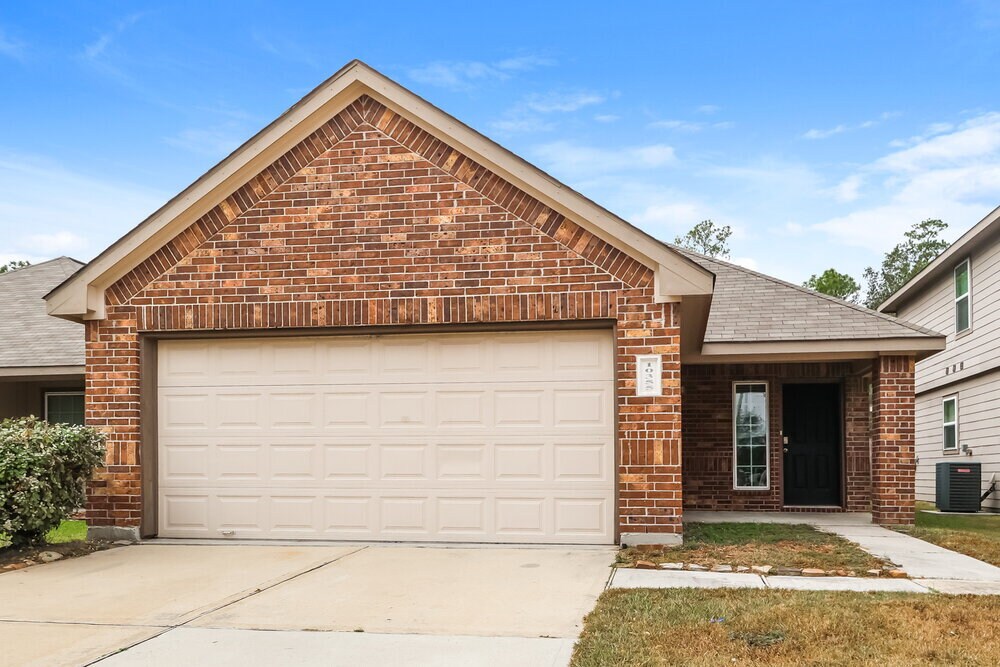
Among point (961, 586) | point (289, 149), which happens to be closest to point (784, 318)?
point (961, 586)

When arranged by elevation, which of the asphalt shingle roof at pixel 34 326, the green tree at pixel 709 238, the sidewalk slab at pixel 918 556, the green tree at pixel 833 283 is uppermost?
the green tree at pixel 709 238

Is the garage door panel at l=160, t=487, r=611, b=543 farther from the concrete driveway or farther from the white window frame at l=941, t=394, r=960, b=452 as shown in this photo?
the white window frame at l=941, t=394, r=960, b=452

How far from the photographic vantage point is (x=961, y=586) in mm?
7445

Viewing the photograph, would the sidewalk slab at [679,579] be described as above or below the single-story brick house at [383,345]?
below

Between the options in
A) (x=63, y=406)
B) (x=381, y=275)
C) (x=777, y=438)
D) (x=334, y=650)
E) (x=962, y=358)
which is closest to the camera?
(x=334, y=650)

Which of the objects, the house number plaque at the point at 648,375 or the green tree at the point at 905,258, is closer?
the house number plaque at the point at 648,375

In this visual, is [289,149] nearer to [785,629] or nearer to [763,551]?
[763,551]

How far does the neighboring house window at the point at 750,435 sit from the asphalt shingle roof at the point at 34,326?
34.2ft

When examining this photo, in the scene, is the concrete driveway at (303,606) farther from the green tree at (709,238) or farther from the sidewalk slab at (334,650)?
the green tree at (709,238)

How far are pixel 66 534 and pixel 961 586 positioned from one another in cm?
1058

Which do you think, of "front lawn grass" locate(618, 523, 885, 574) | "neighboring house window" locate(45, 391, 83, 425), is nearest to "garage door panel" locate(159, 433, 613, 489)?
"front lawn grass" locate(618, 523, 885, 574)

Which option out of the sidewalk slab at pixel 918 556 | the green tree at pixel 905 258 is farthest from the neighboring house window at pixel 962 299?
the green tree at pixel 905 258

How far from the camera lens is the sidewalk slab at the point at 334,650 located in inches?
209

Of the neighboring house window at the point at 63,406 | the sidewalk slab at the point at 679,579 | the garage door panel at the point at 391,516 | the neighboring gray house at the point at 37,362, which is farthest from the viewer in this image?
the neighboring house window at the point at 63,406
